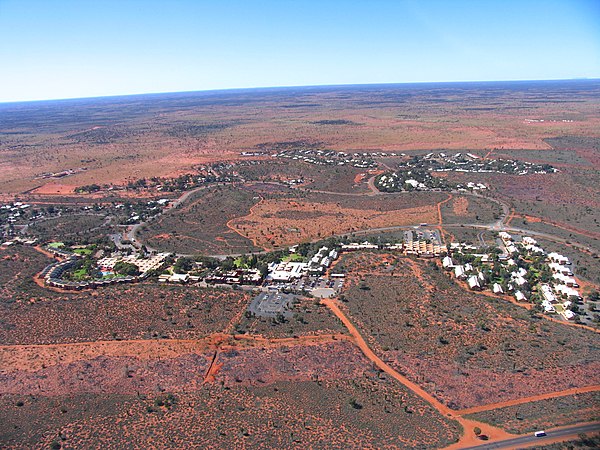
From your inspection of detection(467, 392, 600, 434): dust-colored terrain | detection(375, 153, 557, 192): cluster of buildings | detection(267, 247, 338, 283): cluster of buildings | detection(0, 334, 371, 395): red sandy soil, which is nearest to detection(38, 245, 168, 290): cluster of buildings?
detection(0, 334, 371, 395): red sandy soil

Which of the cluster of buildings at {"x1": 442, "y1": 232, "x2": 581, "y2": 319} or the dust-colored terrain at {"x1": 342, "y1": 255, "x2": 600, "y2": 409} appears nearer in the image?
the dust-colored terrain at {"x1": 342, "y1": 255, "x2": 600, "y2": 409}

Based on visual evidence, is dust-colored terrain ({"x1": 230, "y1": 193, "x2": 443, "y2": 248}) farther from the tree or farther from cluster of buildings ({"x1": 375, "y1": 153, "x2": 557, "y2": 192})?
the tree

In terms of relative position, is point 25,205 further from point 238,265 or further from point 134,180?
point 238,265

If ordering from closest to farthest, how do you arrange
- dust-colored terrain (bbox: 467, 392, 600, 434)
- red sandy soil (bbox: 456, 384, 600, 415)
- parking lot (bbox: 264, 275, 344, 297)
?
1. dust-colored terrain (bbox: 467, 392, 600, 434)
2. red sandy soil (bbox: 456, 384, 600, 415)
3. parking lot (bbox: 264, 275, 344, 297)

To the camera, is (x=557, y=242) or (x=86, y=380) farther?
(x=557, y=242)

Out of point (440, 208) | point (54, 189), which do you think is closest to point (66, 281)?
point (440, 208)

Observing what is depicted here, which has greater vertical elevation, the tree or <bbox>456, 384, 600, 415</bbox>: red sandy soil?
the tree

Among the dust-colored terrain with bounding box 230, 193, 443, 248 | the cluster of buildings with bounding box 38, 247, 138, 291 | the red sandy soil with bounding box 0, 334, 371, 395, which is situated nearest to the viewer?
the red sandy soil with bounding box 0, 334, 371, 395

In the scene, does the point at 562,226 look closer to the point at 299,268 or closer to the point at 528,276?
the point at 528,276

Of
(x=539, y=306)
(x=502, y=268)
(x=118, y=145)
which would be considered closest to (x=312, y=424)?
(x=539, y=306)
